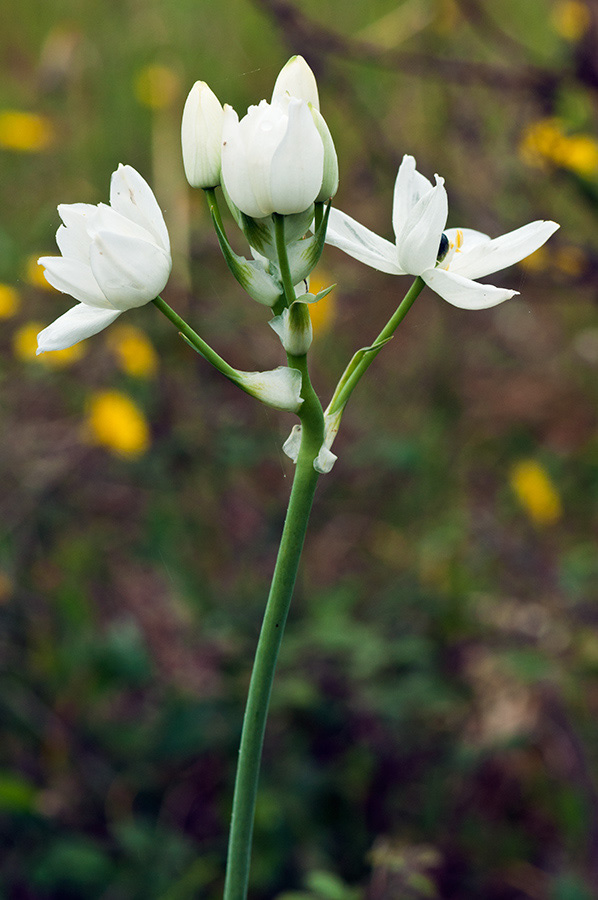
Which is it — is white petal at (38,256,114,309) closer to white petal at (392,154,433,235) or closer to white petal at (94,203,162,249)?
white petal at (94,203,162,249)

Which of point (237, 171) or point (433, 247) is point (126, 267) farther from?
point (433, 247)

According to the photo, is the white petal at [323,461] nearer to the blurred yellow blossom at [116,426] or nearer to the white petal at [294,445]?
the white petal at [294,445]

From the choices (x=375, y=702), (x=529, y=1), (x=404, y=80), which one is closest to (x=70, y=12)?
(x=404, y=80)

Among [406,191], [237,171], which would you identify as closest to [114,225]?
[237,171]

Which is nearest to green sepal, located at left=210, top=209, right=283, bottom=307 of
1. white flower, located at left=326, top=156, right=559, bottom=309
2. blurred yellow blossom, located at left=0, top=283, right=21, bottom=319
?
white flower, located at left=326, top=156, right=559, bottom=309

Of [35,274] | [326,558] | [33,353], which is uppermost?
[35,274]

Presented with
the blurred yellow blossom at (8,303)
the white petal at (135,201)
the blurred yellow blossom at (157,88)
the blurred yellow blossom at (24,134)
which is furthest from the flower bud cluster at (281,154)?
the blurred yellow blossom at (157,88)
